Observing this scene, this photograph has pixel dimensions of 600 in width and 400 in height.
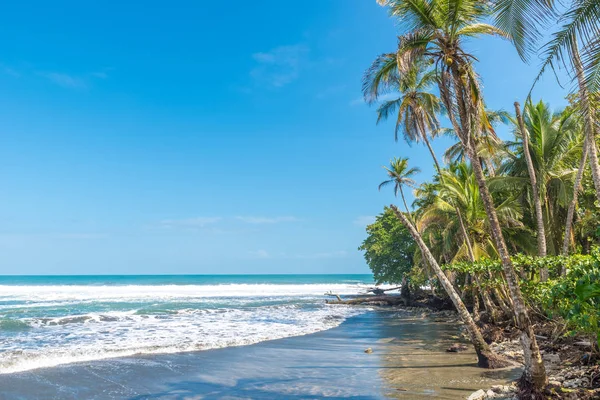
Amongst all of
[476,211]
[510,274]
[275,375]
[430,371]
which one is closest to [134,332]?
[275,375]

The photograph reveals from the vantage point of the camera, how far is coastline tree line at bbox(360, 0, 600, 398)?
548 cm

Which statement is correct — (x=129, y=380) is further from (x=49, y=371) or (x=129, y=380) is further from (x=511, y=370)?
(x=511, y=370)

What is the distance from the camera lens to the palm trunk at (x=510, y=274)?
6441 millimetres


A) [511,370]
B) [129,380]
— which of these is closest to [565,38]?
[511,370]

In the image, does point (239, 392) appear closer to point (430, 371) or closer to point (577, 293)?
point (430, 371)

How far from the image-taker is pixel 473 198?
48.8 feet

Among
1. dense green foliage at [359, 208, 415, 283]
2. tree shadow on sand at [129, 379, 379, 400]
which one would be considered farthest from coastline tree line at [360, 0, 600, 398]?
dense green foliage at [359, 208, 415, 283]

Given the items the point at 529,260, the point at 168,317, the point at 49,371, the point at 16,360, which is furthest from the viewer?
the point at 168,317

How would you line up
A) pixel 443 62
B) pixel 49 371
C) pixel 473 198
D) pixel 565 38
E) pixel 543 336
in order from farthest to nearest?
1. pixel 473 198
2. pixel 543 336
3. pixel 49 371
4. pixel 443 62
5. pixel 565 38

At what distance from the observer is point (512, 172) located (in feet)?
51.1

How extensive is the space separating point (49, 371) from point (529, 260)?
11440mm

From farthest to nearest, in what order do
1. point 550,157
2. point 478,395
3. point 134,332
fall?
point 134,332 < point 550,157 < point 478,395

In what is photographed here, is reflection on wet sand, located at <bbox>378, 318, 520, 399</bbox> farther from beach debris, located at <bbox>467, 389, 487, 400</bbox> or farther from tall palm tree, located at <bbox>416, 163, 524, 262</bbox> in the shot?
tall palm tree, located at <bbox>416, 163, 524, 262</bbox>

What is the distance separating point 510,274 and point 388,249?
78.3ft
